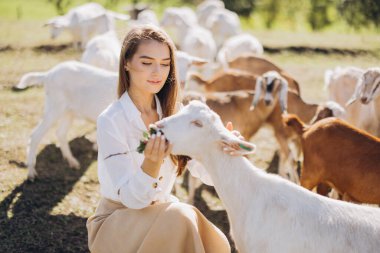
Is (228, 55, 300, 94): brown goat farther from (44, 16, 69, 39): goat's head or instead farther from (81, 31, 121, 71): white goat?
(44, 16, 69, 39): goat's head

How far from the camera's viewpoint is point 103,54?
6.56 metres

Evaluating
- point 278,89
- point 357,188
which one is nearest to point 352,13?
point 278,89

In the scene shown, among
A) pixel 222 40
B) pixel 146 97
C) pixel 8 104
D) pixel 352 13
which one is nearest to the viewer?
pixel 146 97

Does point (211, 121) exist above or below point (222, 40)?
above

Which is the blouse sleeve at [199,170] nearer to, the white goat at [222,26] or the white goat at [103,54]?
the white goat at [103,54]

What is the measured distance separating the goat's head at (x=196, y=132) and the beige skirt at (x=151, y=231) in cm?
Result: 34

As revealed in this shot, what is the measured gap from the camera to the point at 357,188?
374 centimetres

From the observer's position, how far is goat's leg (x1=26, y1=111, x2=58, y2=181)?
4.96 meters

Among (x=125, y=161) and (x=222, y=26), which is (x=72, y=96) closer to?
(x=125, y=161)

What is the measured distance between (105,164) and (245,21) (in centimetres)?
1958

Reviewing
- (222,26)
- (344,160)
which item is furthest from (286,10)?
(344,160)

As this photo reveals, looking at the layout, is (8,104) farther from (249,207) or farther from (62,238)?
(249,207)

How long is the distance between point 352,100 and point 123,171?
130 inches

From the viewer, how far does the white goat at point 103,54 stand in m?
6.52
